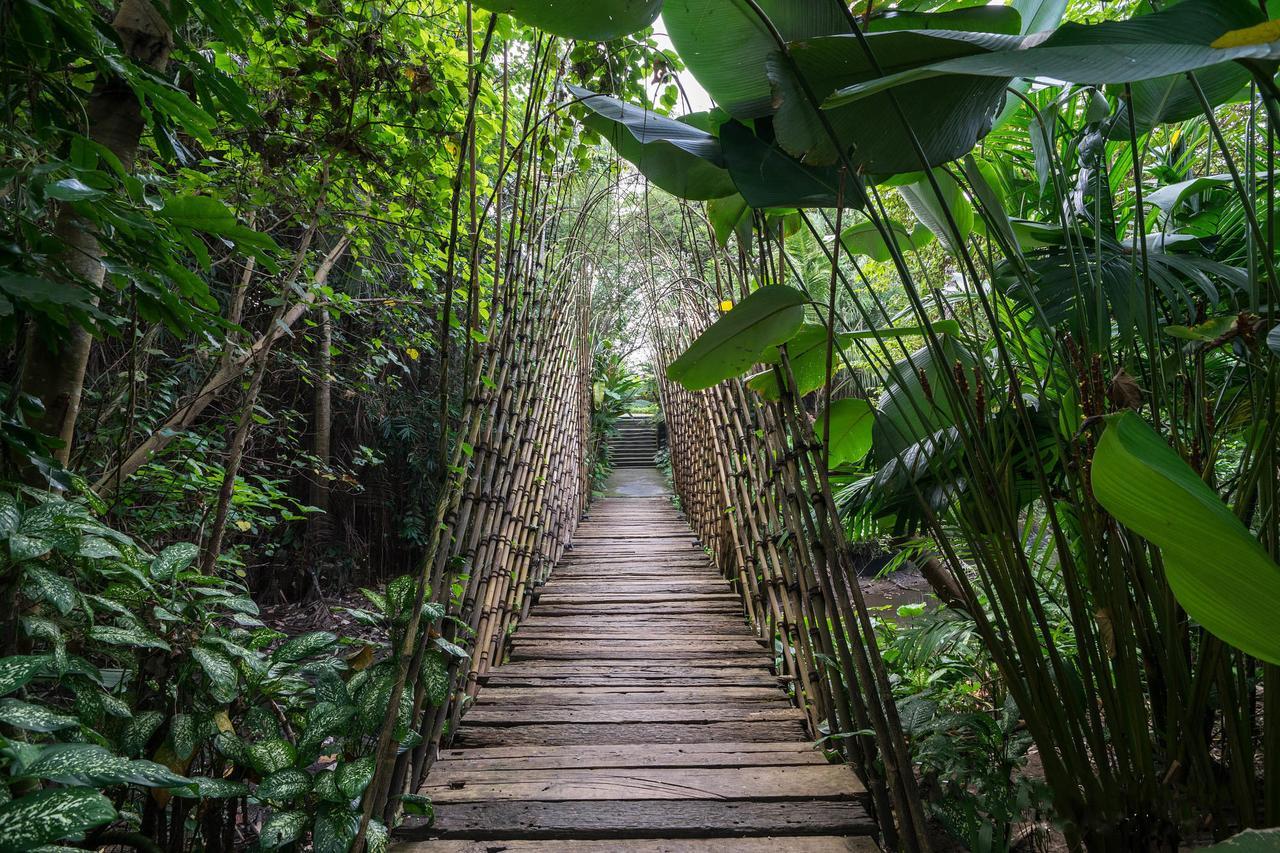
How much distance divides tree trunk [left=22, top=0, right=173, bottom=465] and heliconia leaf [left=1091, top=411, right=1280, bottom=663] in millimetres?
1398

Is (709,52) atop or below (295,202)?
below

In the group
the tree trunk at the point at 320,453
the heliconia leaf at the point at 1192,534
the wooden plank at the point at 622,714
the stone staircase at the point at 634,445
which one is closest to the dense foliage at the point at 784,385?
the heliconia leaf at the point at 1192,534

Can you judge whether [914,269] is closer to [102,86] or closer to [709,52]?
[709,52]

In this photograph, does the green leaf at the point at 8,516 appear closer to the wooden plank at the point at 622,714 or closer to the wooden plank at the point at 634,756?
the wooden plank at the point at 634,756

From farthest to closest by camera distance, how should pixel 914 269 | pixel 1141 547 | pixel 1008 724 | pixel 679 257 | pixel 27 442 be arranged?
pixel 914 269
pixel 679 257
pixel 1008 724
pixel 27 442
pixel 1141 547

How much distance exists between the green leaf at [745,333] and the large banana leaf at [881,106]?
0.26 m

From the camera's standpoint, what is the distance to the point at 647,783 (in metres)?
1.29

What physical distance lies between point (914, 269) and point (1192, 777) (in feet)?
10.6

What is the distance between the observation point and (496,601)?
6.45ft

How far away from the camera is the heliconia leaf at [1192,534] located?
405mm

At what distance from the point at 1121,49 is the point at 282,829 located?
1382 mm

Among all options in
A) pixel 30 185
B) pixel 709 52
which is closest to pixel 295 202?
pixel 30 185

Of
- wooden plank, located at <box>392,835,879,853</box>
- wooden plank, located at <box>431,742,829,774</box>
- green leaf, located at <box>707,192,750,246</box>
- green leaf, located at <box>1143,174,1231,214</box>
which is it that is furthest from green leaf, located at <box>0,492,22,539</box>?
green leaf, located at <box>1143,174,1231,214</box>

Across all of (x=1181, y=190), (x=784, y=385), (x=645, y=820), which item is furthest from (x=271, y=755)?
(x=1181, y=190)
